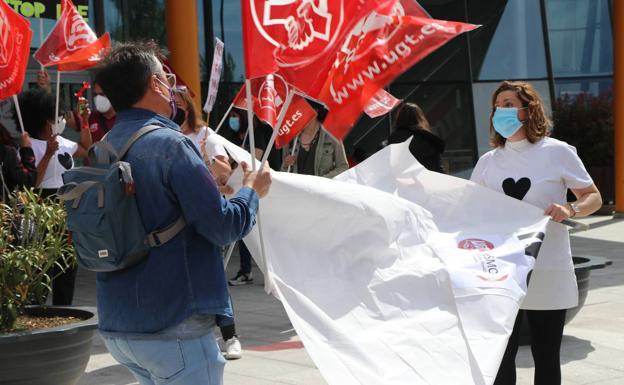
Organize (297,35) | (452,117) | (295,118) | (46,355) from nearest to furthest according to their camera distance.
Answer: (297,35)
(46,355)
(295,118)
(452,117)

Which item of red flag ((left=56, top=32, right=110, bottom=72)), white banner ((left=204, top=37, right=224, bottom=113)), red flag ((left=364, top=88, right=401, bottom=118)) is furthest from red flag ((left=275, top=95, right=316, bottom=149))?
red flag ((left=56, top=32, right=110, bottom=72))

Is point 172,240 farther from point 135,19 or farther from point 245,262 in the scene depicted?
point 135,19

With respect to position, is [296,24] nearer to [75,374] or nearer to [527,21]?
[75,374]

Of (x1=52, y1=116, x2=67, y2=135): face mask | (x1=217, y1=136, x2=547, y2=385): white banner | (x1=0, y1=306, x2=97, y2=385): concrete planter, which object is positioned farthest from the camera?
(x1=52, y1=116, x2=67, y2=135): face mask

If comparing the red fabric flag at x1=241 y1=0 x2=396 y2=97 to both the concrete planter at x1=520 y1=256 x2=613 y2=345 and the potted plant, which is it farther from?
the concrete planter at x1=520 y1=256 x2=613 y2=345

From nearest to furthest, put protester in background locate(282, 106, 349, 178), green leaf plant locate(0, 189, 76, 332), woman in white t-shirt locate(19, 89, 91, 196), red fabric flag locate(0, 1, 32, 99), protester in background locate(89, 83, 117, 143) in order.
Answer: green leaf plant locate(0, 189, 76, 332)
red fabric flag locate(0, 1, 32, 99)
woman in white t-shirt locate(19, 89, 91, 196)
protester in background locate(282, 106, 349, 178)
protester in background locate(89, 83, 117, 143)

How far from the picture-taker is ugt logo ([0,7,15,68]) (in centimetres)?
798

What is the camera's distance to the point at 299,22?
4.38m

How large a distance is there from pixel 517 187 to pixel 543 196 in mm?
142

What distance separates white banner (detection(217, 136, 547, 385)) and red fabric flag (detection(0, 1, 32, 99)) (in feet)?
12.6

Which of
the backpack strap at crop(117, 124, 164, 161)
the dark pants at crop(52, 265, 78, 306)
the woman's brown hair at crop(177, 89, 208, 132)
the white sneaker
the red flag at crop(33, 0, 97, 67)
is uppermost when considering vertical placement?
the red flag at crop(33, 0, 97, 67)

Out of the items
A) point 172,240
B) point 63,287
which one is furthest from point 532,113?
point 63,287

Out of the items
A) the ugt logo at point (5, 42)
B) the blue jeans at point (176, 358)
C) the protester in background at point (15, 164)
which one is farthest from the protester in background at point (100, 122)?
the blue jeans at point (176, 358)

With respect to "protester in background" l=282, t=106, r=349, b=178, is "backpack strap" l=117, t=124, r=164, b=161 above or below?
above
